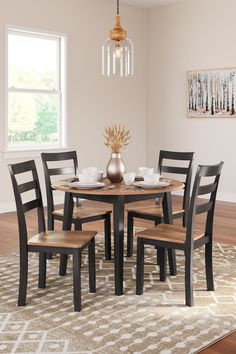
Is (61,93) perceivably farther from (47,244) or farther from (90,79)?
(47,244)

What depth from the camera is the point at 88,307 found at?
11.1 feet

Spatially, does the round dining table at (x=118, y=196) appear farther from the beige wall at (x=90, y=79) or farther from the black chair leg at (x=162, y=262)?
the beige wall at (x=90, y=79)

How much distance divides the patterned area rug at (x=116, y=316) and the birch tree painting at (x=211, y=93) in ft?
12.0

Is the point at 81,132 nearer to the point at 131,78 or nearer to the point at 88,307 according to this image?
the point at 131,78

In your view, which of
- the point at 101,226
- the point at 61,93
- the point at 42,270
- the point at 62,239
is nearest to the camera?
the point at 62,239

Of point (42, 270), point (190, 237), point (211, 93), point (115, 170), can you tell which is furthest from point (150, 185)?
point (211, 93)

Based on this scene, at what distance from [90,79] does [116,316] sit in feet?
16.1

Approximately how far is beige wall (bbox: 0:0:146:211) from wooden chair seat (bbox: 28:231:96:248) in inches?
126

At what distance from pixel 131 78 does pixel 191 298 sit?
5.30m

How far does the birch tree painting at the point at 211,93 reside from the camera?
7.35 m

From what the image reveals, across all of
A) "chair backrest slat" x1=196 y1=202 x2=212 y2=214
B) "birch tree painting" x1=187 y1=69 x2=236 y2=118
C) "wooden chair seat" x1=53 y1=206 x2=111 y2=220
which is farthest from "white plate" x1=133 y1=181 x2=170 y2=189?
"birch tree painting" x1=187 y1=69 x2=236 y2=118

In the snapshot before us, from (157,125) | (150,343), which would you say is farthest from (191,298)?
(157,125)

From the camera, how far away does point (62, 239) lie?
3482mm

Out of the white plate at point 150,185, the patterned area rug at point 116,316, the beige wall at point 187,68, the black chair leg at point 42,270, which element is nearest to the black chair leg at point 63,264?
the patterned area rug at point 116,316
